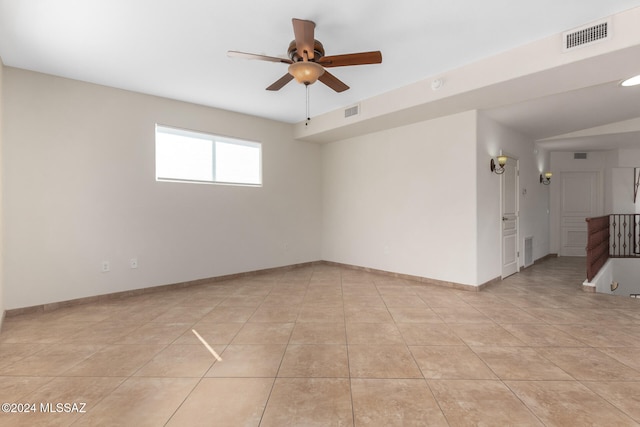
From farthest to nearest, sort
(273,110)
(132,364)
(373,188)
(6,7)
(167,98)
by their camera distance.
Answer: (373,188)
(273,110)
(167,98)
(6,7)
(132,364)

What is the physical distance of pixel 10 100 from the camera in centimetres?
360

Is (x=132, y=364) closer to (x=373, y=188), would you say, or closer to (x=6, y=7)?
(x=6, y=7)

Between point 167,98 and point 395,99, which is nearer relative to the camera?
point 395,99

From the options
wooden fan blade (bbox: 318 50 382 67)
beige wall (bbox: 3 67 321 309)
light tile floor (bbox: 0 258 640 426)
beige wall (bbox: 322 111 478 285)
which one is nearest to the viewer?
light tile floor (bbox: 0 258 640 426)

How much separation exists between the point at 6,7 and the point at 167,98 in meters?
2.22

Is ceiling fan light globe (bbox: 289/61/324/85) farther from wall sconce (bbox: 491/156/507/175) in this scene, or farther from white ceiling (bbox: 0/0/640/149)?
wall sconce (bbox: 491/156/507/175)

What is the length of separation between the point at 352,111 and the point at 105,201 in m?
3.95

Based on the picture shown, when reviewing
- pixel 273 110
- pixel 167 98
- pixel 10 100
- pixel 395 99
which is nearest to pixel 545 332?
pixel 395 99

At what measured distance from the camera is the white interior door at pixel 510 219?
5271 mm

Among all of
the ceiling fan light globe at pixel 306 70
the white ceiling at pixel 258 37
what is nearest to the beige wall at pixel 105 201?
the white ceiling at pixel 258 37

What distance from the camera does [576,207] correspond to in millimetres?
7883

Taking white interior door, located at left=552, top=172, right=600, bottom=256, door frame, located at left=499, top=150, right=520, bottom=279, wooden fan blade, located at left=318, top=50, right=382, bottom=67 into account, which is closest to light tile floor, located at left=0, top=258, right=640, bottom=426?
door frame, located at left=499, top=150, right=520, bottom=279

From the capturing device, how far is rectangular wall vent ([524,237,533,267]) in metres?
6.17

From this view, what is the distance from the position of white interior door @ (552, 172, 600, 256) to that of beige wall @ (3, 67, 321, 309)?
7666mm
